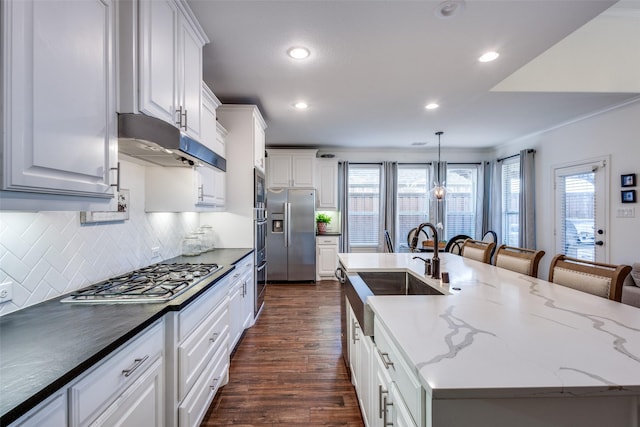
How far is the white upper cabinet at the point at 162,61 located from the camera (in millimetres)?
1317

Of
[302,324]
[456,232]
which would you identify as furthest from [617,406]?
[456,232]

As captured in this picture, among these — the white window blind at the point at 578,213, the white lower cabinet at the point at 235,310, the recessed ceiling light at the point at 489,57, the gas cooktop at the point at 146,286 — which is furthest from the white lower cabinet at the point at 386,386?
the white window blind at the point at 578,213

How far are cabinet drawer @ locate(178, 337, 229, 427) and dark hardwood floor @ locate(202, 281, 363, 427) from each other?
186mm

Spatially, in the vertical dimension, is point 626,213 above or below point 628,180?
below

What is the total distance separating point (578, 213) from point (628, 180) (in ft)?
2.70

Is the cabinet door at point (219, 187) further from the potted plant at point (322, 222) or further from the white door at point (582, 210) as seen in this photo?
the white door at point (582, 210)

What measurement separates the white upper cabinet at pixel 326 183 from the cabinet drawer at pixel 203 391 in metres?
3.98

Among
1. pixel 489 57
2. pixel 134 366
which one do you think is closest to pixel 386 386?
pixel 134 366

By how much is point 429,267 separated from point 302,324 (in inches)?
77.1

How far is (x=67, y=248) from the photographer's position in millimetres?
1442

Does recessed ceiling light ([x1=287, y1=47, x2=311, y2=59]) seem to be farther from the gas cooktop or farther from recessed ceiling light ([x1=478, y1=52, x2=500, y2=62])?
the gas cooktop

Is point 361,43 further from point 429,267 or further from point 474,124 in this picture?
point 474,124

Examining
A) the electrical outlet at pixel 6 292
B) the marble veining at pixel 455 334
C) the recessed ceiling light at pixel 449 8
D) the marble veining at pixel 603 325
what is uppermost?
the recessed ceiling light at pixel 449 8

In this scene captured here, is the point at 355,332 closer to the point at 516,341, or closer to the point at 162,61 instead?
the point at 516,341
